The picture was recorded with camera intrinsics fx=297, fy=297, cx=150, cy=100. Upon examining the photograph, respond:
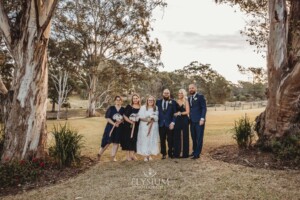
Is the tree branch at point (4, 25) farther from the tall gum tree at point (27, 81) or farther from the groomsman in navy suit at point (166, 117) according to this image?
the groomsman in navy suit at point (166, 117)

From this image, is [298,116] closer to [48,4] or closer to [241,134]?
[241,134]

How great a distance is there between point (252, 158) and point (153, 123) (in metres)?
2.82

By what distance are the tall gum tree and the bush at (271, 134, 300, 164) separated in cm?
616

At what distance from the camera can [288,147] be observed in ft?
25.3

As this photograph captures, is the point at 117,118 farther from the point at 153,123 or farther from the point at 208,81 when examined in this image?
the point at 208,81

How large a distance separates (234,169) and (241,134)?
7.23ft

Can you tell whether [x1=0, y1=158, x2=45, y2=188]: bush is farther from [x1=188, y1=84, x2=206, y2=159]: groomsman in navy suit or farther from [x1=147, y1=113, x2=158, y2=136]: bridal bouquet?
[x1=188, y1=84, x2=206, y2=159]: groomsman in navy suit

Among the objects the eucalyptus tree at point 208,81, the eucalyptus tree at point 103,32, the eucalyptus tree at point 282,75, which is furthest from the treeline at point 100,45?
the eucalyptus tree at point 208,81

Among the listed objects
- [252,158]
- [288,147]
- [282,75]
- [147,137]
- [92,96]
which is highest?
[282,75]

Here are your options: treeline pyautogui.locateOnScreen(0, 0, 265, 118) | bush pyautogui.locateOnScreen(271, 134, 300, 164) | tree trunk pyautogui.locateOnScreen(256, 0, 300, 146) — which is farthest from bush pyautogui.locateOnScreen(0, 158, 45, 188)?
treeline pyautogui.locateOnScreen(0, 0, 265, 118)

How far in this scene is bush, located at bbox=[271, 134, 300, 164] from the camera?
24.4ft

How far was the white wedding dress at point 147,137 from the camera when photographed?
8078mm

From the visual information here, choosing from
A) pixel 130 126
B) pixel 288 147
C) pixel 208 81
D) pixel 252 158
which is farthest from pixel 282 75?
pixel 208 81

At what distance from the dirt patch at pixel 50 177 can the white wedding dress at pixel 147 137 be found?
1.42m
